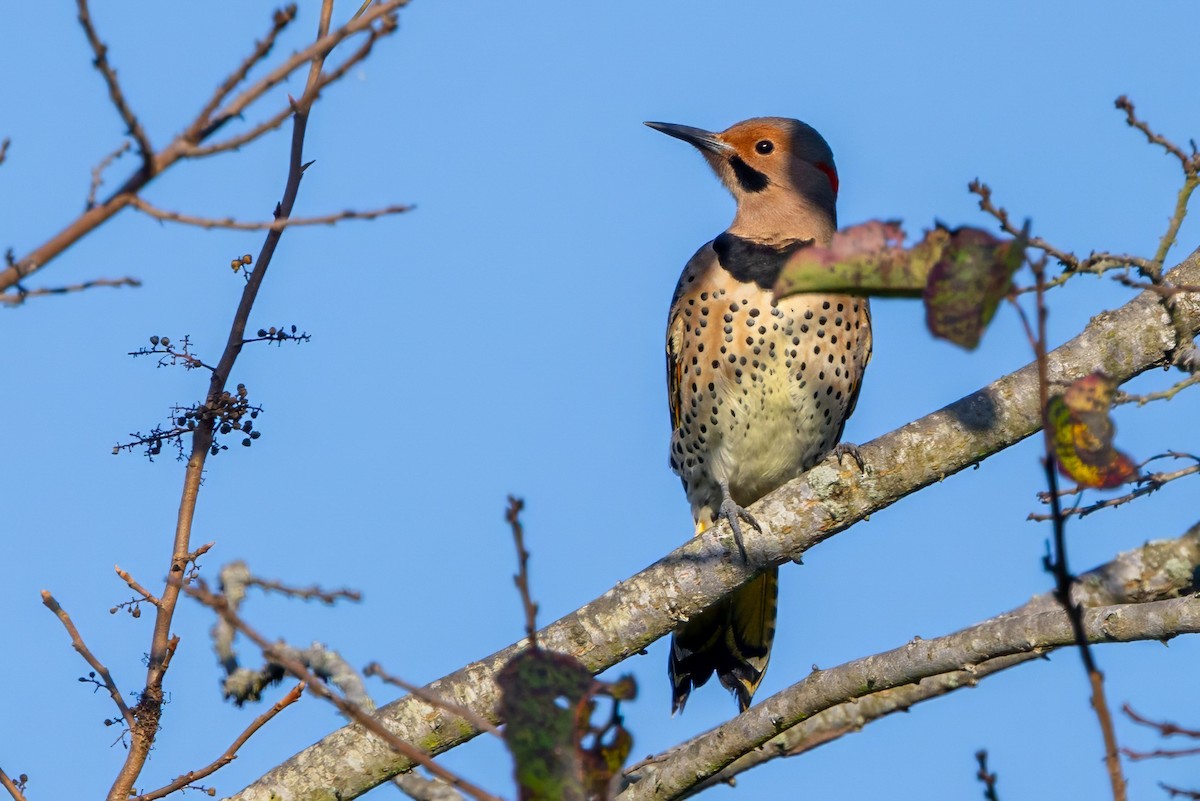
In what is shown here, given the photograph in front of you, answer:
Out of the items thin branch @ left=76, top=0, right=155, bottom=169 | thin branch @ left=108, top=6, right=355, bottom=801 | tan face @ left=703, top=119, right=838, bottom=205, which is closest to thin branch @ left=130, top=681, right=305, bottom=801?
thin branch @ left=108, top=6, right=355, bottom=801

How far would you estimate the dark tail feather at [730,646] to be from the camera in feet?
17.5

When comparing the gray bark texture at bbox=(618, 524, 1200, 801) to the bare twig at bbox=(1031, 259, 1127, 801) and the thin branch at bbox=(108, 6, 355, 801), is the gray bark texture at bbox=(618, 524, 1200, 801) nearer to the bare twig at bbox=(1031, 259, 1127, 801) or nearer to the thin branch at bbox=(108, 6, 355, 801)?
the thin branch at bbox=(108, 6, 355, 801)

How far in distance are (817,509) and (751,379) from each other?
1317 millimetres

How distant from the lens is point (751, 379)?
5.43 meters

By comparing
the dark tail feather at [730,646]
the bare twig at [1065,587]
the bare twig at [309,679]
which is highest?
the dark tail feather at [730,646]

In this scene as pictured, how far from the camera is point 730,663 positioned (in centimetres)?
539

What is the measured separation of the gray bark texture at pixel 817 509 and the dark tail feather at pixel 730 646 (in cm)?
106

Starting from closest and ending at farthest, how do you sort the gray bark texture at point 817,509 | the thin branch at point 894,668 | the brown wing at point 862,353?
the thin branch at point 894,668
the gray bark texture at point 817,509
the brown wing at point 862,353

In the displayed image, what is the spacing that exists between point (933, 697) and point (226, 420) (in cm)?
217

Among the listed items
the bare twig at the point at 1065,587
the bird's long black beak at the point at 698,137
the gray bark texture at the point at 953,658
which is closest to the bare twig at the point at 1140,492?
the gray bark texture at the point at 953,658

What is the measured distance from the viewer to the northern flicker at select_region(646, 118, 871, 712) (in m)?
5.38

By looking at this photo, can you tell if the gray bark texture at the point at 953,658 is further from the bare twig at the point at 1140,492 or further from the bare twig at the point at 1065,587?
the bare twig at the point at 1065,587

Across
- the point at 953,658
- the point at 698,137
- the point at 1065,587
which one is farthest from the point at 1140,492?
the point at 698,137

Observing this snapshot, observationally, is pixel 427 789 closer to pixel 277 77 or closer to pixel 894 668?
pixel 894 668
